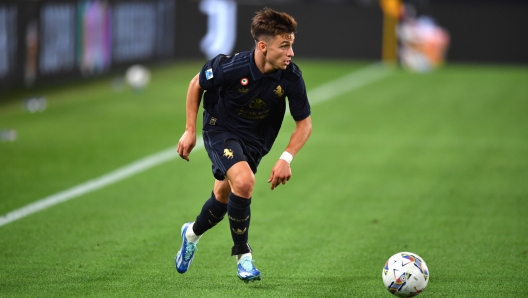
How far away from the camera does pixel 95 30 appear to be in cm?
1859

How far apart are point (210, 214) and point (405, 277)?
1520mm

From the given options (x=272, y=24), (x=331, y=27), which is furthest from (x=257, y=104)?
(x=331, y=27)

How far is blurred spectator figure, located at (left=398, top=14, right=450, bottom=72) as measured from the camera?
24531mm

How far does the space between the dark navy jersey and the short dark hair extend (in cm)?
25

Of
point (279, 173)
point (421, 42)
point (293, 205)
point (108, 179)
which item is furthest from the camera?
point (421, 42)

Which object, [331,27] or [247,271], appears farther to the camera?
[331,27]

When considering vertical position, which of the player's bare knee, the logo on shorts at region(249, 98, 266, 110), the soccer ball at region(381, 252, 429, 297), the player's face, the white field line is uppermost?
the player's face

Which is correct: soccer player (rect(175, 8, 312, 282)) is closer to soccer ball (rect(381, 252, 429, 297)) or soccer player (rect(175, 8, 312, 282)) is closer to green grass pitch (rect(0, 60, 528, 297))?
green grass pitch (rect(0, 60, 528, 297))

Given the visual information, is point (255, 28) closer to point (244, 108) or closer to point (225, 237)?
point (244, 108)

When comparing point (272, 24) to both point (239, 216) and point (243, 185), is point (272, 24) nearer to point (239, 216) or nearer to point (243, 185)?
point (243, 185)

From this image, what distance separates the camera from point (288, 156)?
578 centimetres

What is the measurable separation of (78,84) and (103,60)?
104cm

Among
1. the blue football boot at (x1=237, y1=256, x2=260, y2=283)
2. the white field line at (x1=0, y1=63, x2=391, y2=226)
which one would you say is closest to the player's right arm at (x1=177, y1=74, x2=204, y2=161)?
the blue football boot at (x1=237, y1=256, x2=260, y2=283)

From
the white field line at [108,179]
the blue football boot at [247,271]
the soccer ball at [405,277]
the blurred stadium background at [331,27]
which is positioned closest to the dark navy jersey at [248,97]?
the blue football boot at [247,271]
